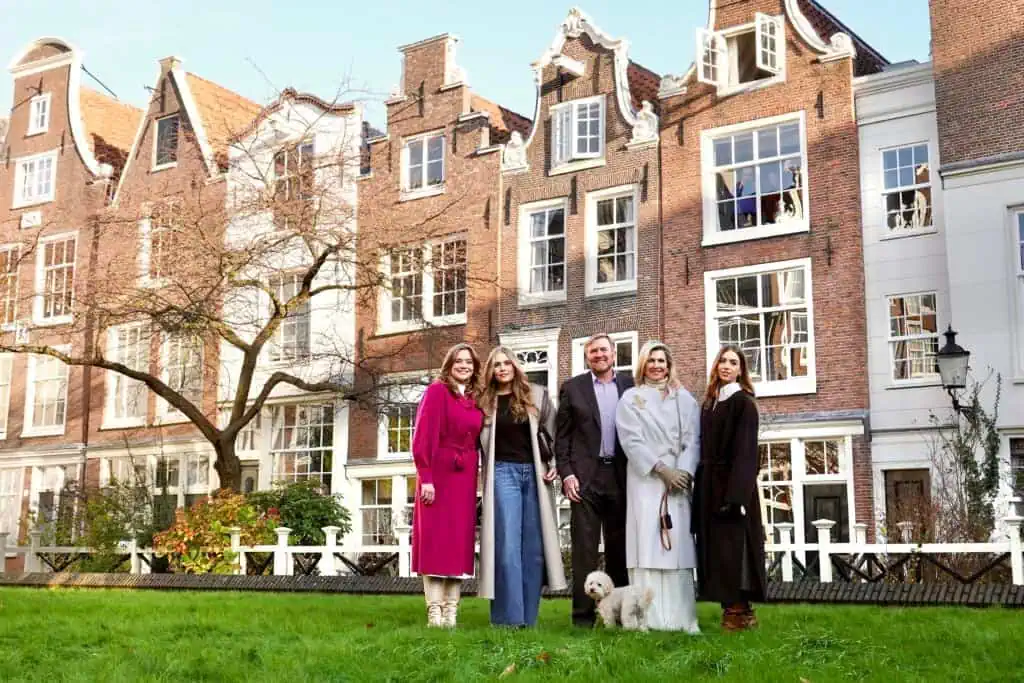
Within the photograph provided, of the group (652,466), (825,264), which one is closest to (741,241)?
(825,264)

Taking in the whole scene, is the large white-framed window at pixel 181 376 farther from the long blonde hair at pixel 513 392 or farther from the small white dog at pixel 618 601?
the small white dog at pixel 618 601

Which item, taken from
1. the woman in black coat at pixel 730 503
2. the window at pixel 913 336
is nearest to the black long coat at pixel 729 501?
the woman in black coat at pixel 730 503

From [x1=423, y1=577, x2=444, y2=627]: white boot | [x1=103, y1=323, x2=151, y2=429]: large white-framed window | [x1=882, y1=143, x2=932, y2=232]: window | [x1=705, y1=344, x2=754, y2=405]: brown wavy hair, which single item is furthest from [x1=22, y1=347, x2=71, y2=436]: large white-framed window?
[x1=705, y1=344, x2=754, y2=405]: brown wavy hair

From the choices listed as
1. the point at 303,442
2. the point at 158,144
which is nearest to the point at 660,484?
the point at 303,442

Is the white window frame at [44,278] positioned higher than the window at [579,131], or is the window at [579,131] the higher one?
the window at [579,131]

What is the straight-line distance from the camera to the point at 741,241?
949 inches

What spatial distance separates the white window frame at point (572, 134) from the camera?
86.8ft

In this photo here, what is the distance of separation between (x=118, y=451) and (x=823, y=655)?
29112 millimetres

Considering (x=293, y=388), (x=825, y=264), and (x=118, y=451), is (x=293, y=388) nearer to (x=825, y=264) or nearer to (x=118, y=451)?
(x=118, y=451)

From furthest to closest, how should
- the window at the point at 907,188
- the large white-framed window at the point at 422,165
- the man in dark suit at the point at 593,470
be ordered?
1. the large white-framed window at the point at 422,165
2. the window at the point at 907,188
3. the man in dark suit at the point at 593,470

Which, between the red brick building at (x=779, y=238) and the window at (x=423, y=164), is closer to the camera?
the red brick building at (x=779, y=238)

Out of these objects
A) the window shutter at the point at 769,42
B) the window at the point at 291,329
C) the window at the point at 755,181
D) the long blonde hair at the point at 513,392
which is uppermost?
the window shutter at the point at 769,42

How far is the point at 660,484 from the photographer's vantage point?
895cm

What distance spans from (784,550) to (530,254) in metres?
12.3
